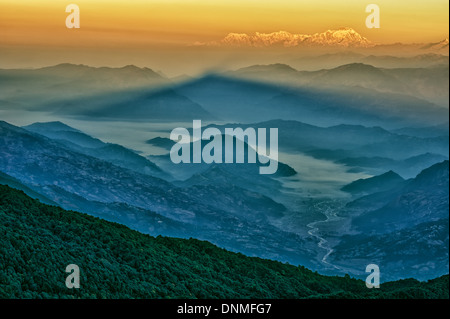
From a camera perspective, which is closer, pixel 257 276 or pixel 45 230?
pixel 45 230

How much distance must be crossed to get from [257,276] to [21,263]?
73.3 ft

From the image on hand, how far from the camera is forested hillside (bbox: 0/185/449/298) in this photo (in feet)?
153

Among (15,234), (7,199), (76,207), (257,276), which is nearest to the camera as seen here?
(15,234)

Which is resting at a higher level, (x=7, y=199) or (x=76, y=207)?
(x=7, y=199)

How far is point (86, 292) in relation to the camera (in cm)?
4728

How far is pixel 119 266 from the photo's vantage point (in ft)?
177

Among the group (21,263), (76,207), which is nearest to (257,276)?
(21,263)

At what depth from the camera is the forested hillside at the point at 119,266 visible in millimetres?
46750

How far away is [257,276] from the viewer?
65250 mm
